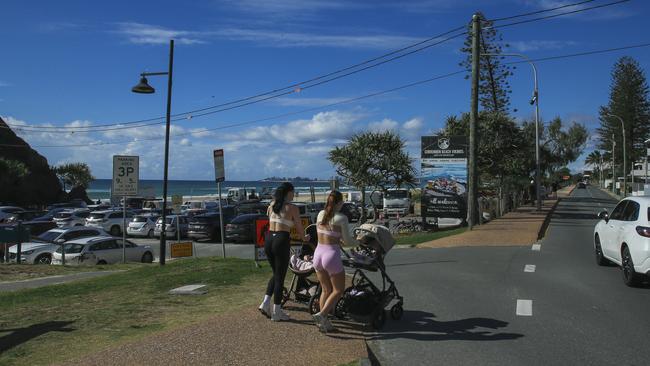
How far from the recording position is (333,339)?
6.35 meters

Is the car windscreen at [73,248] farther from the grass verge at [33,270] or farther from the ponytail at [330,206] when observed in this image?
the ponytail at [330,206]

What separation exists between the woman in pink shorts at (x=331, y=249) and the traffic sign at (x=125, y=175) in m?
12.5

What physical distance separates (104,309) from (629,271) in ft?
27.1

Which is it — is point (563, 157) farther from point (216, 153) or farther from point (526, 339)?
point (526, 339)

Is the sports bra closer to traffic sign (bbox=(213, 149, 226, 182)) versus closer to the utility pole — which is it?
traffic sign (bbox=(213, 149, 226, 182))

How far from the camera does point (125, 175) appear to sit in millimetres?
17875

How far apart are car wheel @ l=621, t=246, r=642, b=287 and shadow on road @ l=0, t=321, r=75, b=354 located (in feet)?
27.8

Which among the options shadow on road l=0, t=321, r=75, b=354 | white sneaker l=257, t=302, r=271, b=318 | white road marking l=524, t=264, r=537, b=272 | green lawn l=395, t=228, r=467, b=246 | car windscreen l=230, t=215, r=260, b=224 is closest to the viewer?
shadow on road l=0, t=321, r=75, b=354

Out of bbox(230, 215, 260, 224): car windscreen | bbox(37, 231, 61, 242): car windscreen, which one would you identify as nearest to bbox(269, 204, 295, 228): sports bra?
bbox(37, 231, 61, 242): car windscreen

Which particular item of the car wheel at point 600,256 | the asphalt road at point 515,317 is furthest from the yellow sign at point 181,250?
the car wheel at point 600,256

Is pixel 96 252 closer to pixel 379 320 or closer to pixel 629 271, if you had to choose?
pixel 379 320

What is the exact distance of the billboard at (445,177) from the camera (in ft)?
92.1

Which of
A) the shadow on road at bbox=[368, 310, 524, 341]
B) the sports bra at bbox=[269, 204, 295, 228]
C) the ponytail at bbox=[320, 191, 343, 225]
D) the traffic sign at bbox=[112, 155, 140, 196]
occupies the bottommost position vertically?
the shadow on road at bbox=[368, 310, 524, 341]

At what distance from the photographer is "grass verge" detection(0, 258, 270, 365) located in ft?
19.8
